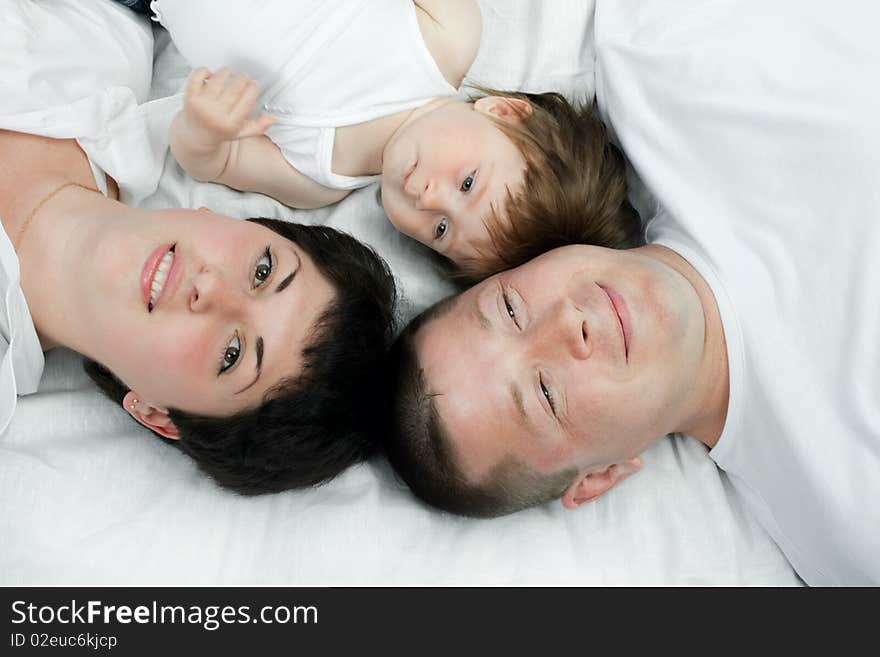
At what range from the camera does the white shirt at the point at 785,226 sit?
4.48 feet

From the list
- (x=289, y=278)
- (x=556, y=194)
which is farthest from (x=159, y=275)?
(x=556, y=194)

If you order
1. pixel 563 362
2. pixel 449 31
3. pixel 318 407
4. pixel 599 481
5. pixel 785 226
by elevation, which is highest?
pixel 449 31

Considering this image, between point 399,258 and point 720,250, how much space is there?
1.94ft

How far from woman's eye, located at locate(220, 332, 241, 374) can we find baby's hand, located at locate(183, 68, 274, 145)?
0.41m

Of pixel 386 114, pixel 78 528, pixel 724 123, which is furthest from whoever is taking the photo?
pixel 386 114

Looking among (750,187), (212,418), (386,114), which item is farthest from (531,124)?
(212,418)

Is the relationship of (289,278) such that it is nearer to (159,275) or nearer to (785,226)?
(159,275)

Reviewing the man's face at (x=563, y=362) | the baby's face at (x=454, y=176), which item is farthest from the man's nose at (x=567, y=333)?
the baby's face at (x=454, y=176)

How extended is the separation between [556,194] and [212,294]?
61 centimetres

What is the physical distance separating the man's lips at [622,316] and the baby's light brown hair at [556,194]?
0.24 metres

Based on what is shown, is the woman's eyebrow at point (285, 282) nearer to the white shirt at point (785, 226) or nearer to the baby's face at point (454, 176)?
the baby's face at point (454, 176)

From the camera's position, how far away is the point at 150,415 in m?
1.37
